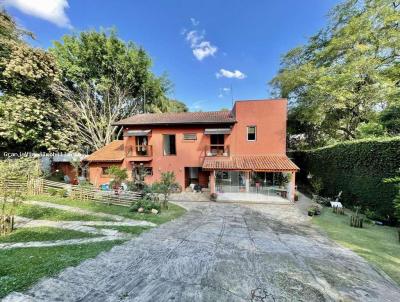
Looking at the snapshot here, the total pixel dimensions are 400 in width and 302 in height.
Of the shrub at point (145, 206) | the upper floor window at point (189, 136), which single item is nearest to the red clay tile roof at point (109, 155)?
the upper floor window at point (189, 136)

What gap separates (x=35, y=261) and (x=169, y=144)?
15272mm

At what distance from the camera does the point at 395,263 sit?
633 cm

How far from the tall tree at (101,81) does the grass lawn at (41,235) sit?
14.9 metres

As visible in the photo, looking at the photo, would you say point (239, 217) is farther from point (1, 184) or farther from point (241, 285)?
point (1, 184)

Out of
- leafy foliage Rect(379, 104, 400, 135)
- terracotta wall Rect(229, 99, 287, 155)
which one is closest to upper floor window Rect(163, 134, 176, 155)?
terracotta wall Rect(229, 99, 287, 155)

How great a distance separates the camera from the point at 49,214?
10219 millimetres

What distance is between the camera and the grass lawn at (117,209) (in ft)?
34.8

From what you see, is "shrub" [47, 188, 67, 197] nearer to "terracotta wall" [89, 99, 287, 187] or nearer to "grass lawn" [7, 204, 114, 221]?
"grass lawn" [7, 204, 114, 221]

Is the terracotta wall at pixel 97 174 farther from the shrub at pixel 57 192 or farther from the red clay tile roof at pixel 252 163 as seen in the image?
the red clay tile roof at pixel 252 163

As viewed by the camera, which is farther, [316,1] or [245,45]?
[245,45]

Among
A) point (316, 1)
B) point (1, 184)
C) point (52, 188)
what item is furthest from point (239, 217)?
point (316, 1)

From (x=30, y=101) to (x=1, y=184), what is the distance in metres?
9.34

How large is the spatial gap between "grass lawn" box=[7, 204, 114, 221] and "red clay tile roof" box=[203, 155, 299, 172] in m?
9.12

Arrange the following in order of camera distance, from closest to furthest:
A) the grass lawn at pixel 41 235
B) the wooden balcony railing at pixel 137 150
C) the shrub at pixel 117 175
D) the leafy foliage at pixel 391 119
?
the grass lawn at pixel 41 235
the leafy foliage at pixel 391 119
the shrub at pixel 117 175
the wooden balcony railing at pixel 137 150
